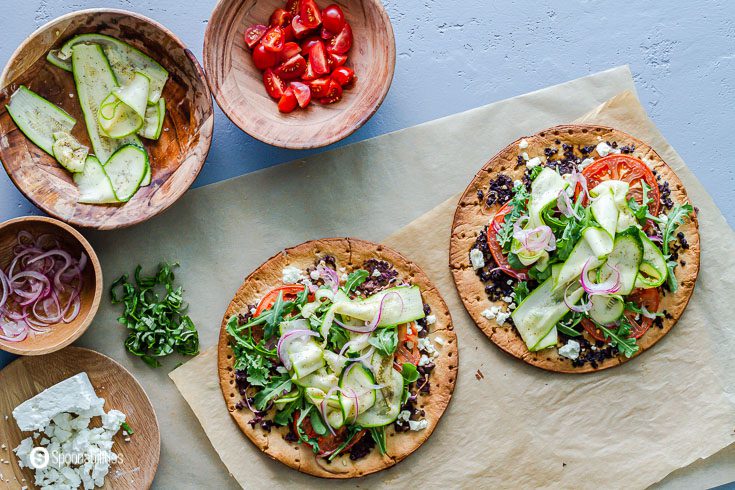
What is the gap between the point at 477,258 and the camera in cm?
485

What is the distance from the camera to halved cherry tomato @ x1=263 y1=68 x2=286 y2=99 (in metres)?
4.79

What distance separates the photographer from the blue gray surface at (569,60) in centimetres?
511

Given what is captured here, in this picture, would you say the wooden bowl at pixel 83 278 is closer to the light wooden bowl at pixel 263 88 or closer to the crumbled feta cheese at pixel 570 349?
the light wooden bowl at pixel 263 88

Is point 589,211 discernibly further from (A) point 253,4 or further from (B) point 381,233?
(A) point 253,4

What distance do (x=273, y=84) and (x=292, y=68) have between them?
16 cm

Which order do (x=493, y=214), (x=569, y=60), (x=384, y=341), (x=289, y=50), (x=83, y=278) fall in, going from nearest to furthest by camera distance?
(x=384, y=341) → (x=83, y=278) → (x=289, y=50) → (x=493, y=214) → (x=569, y=60)

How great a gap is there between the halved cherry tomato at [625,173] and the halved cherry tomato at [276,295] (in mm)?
1976

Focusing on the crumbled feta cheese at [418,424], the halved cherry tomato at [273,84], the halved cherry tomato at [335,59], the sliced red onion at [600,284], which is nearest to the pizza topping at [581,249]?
the sliced red onion at [600,284]

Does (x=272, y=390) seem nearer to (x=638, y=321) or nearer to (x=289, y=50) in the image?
(x=289, y=50)

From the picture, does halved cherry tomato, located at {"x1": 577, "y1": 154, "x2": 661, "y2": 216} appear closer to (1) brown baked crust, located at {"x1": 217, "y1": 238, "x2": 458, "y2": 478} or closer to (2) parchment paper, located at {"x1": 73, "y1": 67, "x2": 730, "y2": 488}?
(2) parchment paper, located at {"x1": 73, "y1": 67, "x2": 730, "y2": 488}

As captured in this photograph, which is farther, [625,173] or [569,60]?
[569,60]

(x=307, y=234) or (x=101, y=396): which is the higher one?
(x=307, y=234)

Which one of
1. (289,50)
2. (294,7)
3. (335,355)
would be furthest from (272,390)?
(294,7)

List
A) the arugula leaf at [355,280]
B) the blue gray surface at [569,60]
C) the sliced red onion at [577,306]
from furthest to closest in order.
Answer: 1. the blue gray surface at [569,60]
2. the arugula leaf at [355,280]
3. the sliced red onion at [577,306]
